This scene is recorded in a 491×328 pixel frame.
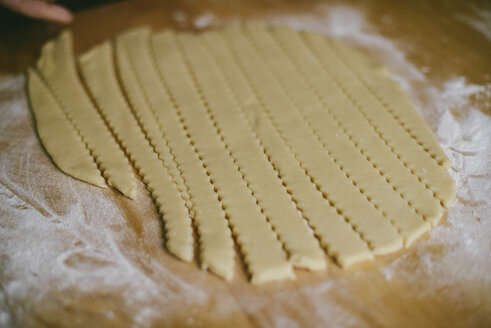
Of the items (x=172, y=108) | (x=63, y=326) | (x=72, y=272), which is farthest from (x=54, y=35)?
(x=63, y=326)

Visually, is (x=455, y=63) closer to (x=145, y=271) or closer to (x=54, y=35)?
(x=145, y=271)

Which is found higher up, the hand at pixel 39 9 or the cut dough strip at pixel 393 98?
the hand at pixel 39 9

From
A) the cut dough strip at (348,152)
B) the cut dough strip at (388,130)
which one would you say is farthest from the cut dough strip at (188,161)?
the cut dough strip at (388,130)

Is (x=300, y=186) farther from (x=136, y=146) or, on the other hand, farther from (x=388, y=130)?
(x=136, y=146)

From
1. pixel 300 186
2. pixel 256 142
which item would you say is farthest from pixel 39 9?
pixel 300 186

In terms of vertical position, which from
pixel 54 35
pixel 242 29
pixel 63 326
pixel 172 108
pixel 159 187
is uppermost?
pixel 54 35

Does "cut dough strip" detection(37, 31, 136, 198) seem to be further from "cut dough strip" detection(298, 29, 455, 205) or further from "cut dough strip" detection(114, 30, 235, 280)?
"cut dough strip" detection(298, 29, 455, 205)

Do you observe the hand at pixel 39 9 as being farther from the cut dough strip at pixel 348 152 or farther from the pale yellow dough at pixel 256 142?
the cut dough strip at pixel 348 152
